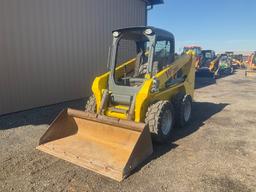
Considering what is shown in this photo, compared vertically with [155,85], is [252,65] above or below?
below

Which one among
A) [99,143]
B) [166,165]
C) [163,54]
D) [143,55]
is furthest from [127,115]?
[143,55]

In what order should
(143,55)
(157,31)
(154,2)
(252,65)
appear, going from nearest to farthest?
(157,31)
(143,55)
(154,2)
(252,65)

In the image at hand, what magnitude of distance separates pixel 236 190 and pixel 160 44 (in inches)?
134

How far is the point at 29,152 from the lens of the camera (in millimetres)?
4910

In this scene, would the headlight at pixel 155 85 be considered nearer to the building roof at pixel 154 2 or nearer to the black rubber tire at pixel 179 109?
the black rubber tire at pixel 179 109

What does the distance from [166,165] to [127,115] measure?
1.38 m

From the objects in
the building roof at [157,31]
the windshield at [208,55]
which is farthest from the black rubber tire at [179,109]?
the windshield at [208,55]

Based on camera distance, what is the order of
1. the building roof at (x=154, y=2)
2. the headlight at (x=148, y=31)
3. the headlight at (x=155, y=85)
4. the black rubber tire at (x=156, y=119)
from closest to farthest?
the black rubber tire at (x=156, y=119) < the headlight at (x=155, y=85) < the headlight at (x=148, y=31) < the building roof at (x=154, y=2)

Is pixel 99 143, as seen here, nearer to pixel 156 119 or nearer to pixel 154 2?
pixel 156 119

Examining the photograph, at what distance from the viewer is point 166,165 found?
173 inches

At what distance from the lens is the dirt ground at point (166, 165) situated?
378cm

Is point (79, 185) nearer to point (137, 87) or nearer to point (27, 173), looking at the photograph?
point (27, 173)

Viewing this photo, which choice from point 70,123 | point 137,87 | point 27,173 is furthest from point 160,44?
point 27,173

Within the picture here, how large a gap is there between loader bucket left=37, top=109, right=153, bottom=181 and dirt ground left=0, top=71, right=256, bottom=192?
0.14m
